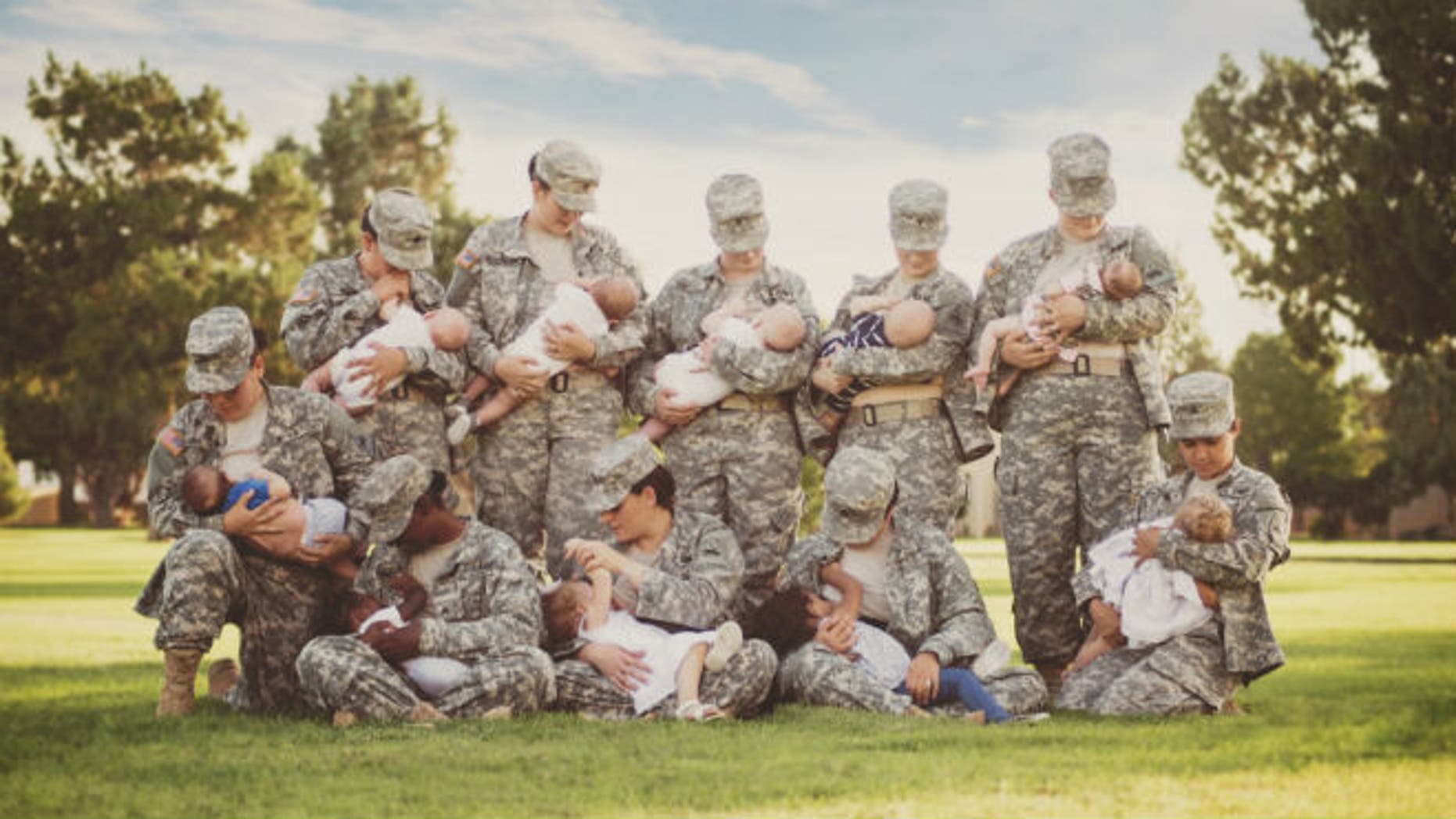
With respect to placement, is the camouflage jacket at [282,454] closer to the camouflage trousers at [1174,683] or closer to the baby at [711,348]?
the baby at [711,348]

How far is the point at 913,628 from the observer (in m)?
7.80

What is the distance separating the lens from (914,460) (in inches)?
347

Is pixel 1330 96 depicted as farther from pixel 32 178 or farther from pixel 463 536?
pixel 32 178

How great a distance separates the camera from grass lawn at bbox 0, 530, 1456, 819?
5.24 metres

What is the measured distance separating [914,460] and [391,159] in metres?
46.3

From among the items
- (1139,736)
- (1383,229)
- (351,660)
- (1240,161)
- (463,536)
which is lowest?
(1139,736)

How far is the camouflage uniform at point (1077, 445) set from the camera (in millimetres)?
8703

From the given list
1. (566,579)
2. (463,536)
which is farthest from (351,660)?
(566,579)

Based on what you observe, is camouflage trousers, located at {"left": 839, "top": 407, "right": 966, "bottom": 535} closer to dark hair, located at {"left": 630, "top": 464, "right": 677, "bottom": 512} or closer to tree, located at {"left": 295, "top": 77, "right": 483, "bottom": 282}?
dark hair, located at {"left": 630, "top": 464, "right": 677, "bottom": 512}

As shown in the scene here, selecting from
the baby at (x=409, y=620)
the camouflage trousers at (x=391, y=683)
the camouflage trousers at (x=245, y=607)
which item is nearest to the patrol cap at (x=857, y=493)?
the camouflage trousers at (x=391, y=683)

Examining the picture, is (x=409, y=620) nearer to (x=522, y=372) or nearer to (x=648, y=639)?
(x=648, y=639)

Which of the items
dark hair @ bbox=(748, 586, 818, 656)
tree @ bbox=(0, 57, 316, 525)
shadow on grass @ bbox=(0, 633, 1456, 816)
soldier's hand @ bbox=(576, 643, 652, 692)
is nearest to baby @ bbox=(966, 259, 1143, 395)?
dark hair @ bbox=(748, 586, 818, 656)

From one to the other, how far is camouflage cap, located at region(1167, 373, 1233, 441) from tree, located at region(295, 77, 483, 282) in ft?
146

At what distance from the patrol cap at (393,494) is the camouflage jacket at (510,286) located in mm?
1764
